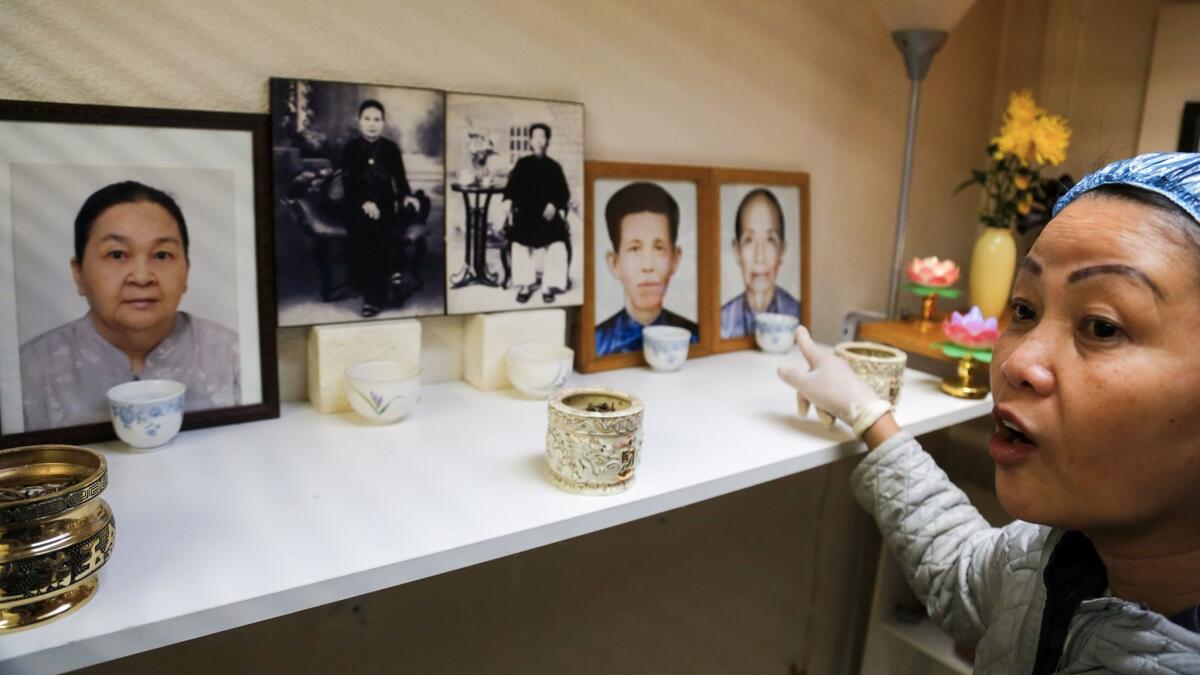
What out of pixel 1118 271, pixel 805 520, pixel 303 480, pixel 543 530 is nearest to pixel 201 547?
pixel 303 480

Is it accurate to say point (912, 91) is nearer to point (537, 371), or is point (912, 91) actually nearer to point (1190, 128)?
point (1190, 128)

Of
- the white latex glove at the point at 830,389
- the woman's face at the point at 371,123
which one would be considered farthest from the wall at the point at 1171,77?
the woman's face at the point at 371,123

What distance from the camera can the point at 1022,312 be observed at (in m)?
0.60

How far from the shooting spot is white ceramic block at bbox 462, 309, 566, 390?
1009mm

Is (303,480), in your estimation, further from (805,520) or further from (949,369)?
(949,369)

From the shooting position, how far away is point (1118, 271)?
0.51m

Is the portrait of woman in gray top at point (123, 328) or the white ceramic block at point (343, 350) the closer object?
the portrait of woman in gray top at point (123, 328)

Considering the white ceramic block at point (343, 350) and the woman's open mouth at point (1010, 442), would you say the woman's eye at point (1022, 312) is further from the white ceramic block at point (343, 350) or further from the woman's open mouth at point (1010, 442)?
the white ceramic block at point (343, 350)

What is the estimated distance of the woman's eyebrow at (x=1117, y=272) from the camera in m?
0.50

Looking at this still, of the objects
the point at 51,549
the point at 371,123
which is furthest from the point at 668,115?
the point at 51,549

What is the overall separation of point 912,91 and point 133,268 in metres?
1.23

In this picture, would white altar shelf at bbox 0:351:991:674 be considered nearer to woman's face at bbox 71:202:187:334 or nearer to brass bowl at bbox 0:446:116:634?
brass bowl at bbox 0:446:116:634

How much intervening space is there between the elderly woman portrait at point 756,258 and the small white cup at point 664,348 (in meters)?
0.15

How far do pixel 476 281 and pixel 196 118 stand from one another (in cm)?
36
